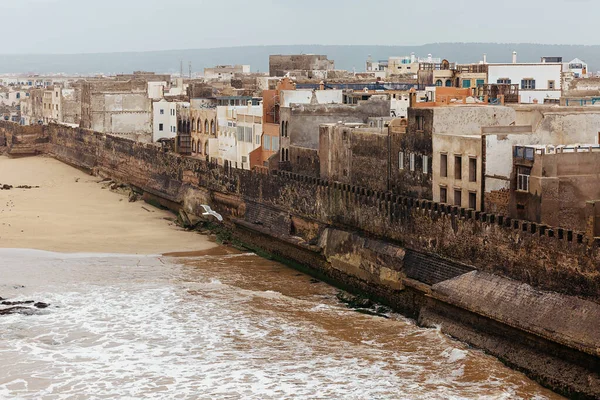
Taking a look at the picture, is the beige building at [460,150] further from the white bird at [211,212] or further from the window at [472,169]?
the white bird at [211,212]

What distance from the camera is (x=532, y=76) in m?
53.6

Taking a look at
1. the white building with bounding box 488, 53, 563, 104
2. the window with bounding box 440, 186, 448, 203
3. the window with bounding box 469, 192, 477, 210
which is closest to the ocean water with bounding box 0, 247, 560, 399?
the window with bounding box 469, 192, 477, 210

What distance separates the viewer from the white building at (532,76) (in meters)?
52.5

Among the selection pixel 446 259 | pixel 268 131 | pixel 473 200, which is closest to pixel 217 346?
pixel 446 259

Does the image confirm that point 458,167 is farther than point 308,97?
No

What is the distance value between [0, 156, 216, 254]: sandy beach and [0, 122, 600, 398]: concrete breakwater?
261cm

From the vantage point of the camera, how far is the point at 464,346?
26047mm

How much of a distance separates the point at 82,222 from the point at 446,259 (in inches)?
829

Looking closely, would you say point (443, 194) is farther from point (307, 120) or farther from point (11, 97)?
point (11, 97)

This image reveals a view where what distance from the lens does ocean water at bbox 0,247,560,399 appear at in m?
23.0

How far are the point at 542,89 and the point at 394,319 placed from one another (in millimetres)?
27168

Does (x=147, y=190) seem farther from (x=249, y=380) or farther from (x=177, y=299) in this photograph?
(x=249, y=380)

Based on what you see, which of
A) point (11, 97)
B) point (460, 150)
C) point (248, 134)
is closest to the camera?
point (460, 150)

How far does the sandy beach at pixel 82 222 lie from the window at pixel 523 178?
16055 mm
